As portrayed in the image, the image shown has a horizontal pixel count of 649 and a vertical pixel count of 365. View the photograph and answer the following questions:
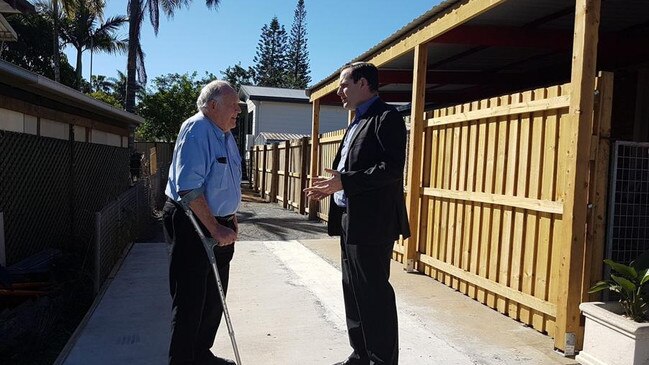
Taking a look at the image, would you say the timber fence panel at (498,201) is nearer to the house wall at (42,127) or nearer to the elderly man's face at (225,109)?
the elderly man's face at (225,109)

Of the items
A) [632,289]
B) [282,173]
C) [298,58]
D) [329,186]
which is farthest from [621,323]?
[298,58]

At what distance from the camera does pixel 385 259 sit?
3.18 meters

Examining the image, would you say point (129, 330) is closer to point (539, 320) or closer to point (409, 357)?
point (409, 357)

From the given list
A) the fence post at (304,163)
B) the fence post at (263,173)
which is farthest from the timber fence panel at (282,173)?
the fence post at (263,173)

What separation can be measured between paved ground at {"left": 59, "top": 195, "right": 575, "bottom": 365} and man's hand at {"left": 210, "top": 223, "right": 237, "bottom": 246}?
3.69ft

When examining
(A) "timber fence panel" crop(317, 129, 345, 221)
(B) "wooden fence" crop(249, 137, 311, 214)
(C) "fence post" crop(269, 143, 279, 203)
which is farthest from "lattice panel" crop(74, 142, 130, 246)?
(C) "fence post" crop(269, 143, 279, 203)

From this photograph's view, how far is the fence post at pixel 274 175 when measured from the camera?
1625 cm

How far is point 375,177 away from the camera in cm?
299

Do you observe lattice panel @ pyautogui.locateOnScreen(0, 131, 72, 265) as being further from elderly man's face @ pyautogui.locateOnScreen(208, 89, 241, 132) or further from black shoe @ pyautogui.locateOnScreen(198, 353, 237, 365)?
elderly man's face @ pyautogui.locateOnScreen(208, 89, 241, 132)

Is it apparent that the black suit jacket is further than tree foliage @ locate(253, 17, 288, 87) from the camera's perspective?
No

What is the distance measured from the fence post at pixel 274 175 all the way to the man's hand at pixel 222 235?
13.2 metres

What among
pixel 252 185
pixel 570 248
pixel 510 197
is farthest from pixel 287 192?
pixel 570 248

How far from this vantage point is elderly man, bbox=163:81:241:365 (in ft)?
A: 9.66

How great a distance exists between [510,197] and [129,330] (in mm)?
3517
